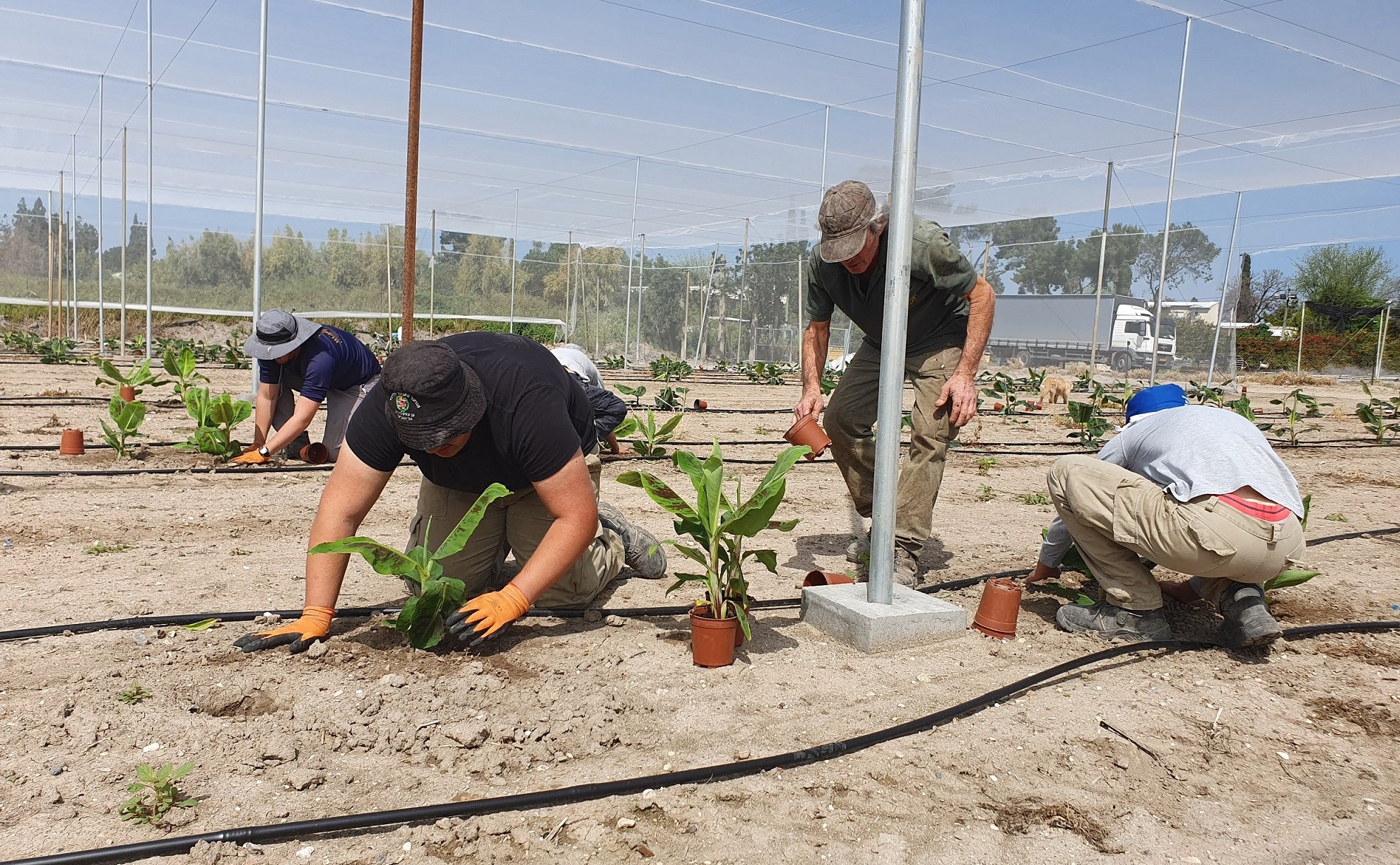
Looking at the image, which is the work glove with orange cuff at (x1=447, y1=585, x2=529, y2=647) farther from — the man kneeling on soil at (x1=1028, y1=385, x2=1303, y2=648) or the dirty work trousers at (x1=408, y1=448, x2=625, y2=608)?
the man kneeling on soil at (x1=1028, y1=385, x2=1303, y2=648)

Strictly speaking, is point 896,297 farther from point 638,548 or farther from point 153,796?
point 153,796

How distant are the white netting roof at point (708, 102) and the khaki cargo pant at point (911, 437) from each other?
35.0ft

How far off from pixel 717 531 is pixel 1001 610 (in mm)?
1075

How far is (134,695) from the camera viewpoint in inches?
103

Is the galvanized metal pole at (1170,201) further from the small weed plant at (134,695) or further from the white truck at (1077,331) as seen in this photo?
the small weed plant at (134,695)

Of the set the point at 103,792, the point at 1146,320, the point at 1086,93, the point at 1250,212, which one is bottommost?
the point at 103,792

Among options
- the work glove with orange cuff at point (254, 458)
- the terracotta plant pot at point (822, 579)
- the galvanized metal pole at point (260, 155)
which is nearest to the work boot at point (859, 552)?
the terracotta plant pot at point (822, 579)

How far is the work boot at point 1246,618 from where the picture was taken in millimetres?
3154

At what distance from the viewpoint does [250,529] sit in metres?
4.66

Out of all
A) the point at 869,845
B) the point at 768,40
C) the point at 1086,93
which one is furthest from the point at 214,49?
the point at 869,845

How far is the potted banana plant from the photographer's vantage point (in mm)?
2982

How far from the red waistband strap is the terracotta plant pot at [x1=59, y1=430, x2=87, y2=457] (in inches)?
256

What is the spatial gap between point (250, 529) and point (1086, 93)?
594 inches

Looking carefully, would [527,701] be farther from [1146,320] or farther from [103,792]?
[1146,320]
